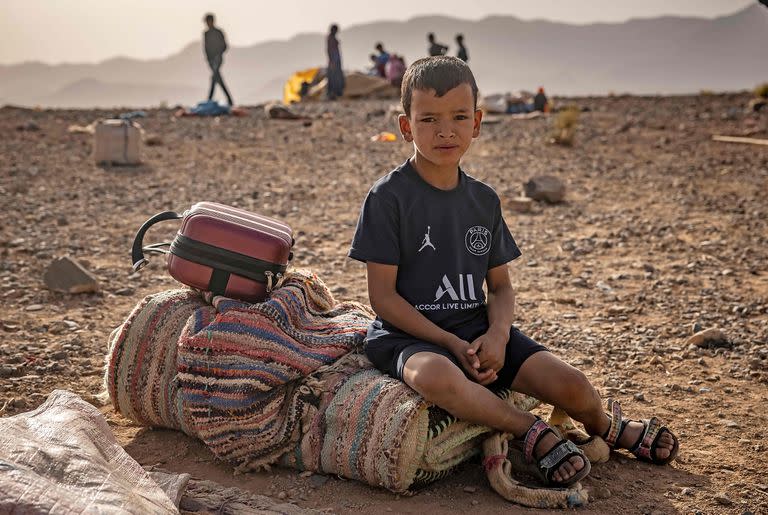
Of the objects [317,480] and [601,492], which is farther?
[317,480]

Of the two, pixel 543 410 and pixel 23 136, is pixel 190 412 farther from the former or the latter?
pixel 23 136

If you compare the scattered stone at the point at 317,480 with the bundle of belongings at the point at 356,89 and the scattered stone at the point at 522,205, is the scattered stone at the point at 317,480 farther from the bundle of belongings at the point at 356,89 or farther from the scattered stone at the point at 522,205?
the bundle of belongings at the point at 356,89

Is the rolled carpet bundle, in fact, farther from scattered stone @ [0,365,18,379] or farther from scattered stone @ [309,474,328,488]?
scattered stone @ [0,365,18,379]

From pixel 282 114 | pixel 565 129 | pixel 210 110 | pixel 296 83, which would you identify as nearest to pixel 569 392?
pixel 565 129

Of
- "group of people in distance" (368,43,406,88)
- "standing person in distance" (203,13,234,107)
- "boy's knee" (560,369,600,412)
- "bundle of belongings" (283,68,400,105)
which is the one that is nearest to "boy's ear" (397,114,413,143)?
"boy's knee" (560,369,600,412)

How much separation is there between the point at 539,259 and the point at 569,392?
11.5 ft

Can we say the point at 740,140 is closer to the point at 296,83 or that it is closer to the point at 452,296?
the point at 452,296

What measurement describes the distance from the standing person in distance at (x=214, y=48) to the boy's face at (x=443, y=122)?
50.8 ft

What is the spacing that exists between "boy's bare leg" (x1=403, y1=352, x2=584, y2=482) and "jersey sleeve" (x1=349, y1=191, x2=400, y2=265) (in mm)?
423

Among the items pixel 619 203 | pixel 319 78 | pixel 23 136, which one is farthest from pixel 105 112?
pixel 619 203

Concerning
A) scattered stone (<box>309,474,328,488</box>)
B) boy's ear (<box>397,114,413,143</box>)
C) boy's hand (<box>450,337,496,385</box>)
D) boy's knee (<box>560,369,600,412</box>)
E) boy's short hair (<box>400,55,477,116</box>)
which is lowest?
scattered stone (<box>309,474,328,488</box>)

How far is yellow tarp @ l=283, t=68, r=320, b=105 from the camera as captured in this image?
22094mm

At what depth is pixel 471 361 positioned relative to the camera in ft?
10.1

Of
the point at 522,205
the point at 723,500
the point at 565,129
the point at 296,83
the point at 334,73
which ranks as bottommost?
the point at 723,500
